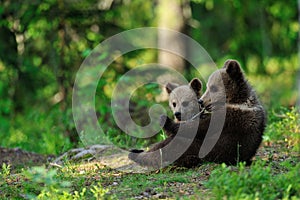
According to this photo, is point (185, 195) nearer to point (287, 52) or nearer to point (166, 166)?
point (166, 166)

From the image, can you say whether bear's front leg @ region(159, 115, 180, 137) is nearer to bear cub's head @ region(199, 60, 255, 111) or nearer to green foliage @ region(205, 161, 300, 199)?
bear cub's head @ region(199, 60, 255, 111)

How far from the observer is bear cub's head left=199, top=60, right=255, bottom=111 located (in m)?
7.08

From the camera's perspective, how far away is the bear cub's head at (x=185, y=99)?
318 inches

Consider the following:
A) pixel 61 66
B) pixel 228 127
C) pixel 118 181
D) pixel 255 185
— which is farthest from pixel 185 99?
pixel 61 66

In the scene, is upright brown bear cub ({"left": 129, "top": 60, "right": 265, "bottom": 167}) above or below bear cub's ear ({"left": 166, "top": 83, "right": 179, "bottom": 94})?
below

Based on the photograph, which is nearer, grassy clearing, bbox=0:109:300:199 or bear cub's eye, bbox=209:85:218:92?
grassy clearing, bbox=0:109:300:199

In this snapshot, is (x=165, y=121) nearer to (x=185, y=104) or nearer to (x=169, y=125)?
(x=169, y=125)

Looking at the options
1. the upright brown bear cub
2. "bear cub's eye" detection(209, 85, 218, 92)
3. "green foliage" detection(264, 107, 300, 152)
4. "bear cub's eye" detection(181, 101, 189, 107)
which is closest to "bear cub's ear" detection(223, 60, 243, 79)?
the upright brown bear cub

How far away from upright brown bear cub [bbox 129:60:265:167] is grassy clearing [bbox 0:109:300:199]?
172 millimetres

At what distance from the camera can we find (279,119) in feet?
31.6

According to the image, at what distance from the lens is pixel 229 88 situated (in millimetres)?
7180

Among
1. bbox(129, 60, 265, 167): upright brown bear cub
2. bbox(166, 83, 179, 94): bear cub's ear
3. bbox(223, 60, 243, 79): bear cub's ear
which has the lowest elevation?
bbox(129, 60, 265, 167): upright brown bear cub

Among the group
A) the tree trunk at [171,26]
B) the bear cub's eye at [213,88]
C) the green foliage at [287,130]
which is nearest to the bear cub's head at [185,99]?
the bear cub's eye at [213,88]

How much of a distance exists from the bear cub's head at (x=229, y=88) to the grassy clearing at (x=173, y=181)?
2.58ft
